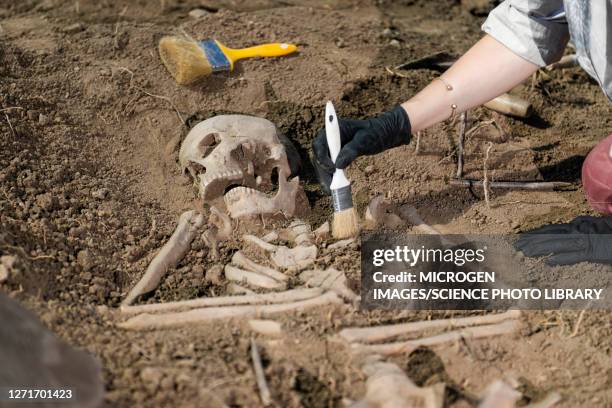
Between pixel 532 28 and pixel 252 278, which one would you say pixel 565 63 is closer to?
pixel 532 28

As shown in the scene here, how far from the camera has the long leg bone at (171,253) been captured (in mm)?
3371

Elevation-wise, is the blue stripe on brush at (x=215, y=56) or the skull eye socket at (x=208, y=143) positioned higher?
the blue stripe on brush at (x=215, y=56)

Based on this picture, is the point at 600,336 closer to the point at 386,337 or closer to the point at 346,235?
the point at 386,337

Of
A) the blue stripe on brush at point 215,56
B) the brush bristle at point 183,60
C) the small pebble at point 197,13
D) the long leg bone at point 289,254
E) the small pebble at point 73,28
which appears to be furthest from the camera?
the small pebble at point 197,13

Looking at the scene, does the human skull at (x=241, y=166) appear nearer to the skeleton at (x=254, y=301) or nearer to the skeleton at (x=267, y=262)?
the skeleton at (x=267, y=262)

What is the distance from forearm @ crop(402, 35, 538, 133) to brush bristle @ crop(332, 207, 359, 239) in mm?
568

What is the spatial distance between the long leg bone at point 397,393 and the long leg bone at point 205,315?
515 millimetres

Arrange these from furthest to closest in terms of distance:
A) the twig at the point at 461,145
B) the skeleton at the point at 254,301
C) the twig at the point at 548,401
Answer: the twig at the point at 461,145
the skeleton at the point at 254,301
the twig at the point at 548,401

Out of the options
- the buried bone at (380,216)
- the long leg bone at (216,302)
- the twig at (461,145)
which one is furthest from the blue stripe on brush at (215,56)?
the long leg bone at (216,302)

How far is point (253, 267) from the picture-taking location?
3482 mm

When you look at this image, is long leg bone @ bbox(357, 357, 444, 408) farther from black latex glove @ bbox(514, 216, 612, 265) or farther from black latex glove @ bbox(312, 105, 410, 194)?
black latex glove @ bbox(514, 216, 612, 265)

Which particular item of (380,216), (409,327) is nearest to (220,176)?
(380,216)

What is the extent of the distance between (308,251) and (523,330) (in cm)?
100

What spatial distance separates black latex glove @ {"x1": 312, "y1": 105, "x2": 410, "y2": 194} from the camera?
11.8 ft
